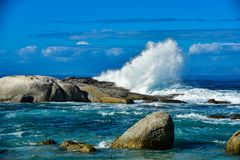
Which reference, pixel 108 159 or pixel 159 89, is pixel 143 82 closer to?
pixel 159 89

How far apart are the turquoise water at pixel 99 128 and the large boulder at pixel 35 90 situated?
4.99ft

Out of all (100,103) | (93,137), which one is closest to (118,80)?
(100,103)

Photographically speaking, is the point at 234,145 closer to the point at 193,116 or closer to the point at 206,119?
the point at 206,119

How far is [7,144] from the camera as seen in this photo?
19500 mm

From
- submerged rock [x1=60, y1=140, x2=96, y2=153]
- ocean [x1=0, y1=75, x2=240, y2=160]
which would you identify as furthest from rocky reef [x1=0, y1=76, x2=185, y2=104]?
submerged rock [x1=60, y1=140, x2=96, y2=153]

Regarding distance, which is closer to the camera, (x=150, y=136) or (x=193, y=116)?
(x=150, y=136)

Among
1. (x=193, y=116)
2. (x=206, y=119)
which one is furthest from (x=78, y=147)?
(x=193, y=116)

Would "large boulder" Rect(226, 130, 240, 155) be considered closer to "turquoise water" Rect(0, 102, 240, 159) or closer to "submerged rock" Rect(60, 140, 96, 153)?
"turquoise water" Rect(0, 102, 240, 159)

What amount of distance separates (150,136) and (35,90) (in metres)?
19.1

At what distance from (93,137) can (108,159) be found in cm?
498

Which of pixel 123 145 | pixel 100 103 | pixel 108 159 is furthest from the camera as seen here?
pixel 100 103

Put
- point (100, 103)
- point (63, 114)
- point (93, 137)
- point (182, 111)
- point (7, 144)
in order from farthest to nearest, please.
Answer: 1. point (100, 103)
2. point (182, 111)
3. point (63, 114)
4. point (93, 137)
5. point (7, 144)

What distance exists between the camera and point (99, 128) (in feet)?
Result: 77.9

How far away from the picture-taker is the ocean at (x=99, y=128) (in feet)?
56.5
